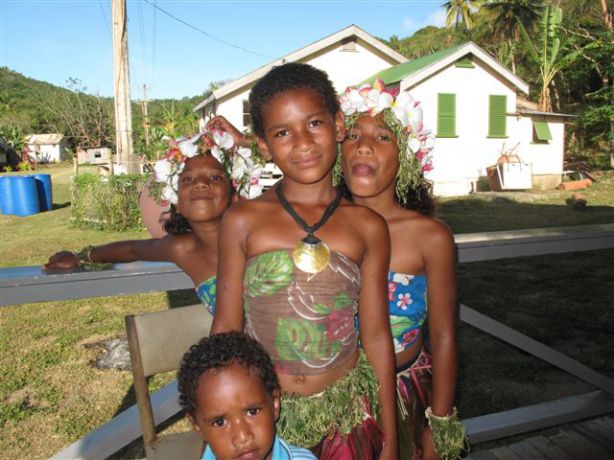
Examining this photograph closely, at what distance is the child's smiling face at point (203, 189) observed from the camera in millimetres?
2230

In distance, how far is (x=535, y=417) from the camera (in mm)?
3309

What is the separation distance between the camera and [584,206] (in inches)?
494

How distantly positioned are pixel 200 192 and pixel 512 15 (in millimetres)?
37603

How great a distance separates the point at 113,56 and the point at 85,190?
2987mm

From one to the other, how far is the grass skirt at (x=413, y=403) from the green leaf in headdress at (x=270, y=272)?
2.11ft

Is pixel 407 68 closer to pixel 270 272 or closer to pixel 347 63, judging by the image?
pixel 347 63

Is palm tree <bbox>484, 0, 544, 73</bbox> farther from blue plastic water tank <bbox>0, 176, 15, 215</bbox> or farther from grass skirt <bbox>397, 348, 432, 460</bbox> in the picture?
grass skirt <bbox>397, 348, 432, 460</bbox>

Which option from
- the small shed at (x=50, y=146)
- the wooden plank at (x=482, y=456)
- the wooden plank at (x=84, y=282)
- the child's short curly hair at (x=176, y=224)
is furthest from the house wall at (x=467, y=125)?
the small shed at (x=50, y=146)

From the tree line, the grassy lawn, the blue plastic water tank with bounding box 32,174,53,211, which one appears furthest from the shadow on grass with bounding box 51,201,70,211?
the grassy lawn

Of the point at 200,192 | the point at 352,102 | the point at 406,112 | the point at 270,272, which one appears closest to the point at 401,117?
the point at 406,112

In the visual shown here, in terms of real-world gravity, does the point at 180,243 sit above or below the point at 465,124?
below

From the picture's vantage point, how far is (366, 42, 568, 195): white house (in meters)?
16.8

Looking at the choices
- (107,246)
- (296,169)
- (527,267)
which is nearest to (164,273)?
(107,246)

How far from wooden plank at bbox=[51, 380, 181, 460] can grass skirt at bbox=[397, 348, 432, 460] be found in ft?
3.27
